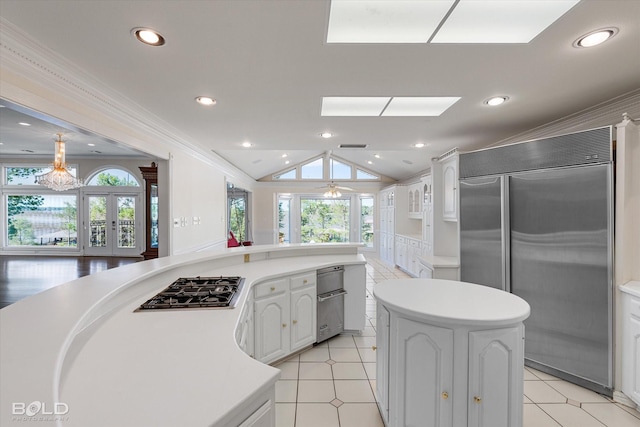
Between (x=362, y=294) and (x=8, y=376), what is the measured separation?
2.94 meters

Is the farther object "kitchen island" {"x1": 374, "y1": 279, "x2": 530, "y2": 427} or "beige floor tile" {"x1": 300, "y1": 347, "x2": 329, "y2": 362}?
"beige floor tile" {"x1": 300, "y1": 347, "x2": 329, "y2": 362}

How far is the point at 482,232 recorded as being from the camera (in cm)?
308

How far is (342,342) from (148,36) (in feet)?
10.3

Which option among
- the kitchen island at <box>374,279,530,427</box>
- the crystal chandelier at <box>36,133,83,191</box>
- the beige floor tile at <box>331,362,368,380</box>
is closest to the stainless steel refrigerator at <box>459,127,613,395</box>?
the kitchen island at <box>374,279,530,427</box>

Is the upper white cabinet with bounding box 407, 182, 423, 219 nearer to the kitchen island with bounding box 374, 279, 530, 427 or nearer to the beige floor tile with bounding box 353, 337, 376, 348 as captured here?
the beige floor tile with bounding box 353, 337, 376, 348

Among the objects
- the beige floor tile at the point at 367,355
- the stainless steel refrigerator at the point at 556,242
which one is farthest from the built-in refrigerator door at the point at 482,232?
the beige floor tile at the point at 367,355

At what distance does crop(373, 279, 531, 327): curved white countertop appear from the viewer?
148 centimetres

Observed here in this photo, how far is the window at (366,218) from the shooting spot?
9867 mm

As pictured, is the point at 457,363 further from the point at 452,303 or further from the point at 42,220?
the point at 42,220

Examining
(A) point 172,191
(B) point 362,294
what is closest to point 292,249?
(B) point 362,294

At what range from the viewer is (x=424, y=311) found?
1553 mm

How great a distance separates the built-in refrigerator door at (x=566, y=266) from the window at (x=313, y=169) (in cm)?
725

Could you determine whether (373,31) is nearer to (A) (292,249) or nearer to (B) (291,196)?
(A) (292,249)

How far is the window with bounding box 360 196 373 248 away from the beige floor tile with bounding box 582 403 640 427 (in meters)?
7.73
